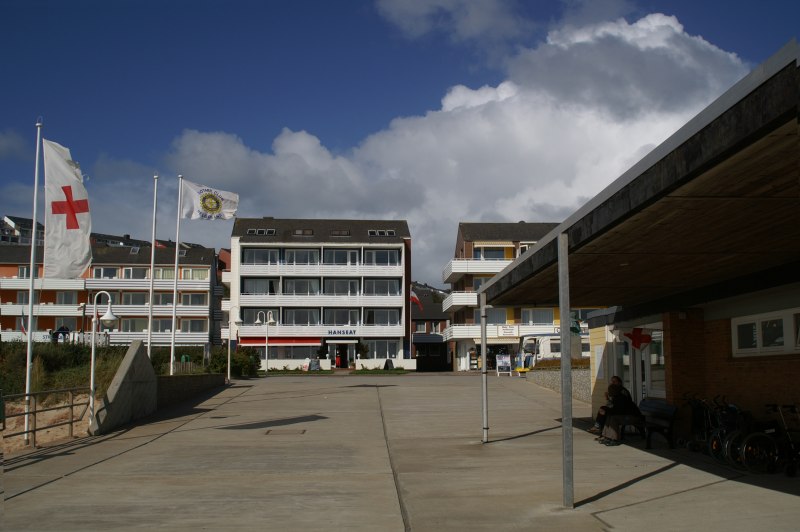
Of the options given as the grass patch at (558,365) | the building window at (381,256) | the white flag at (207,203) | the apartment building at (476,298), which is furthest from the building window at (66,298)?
the grass patch at (558,365)

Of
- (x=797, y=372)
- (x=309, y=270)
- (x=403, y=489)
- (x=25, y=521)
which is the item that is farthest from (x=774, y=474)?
(x=309, y=270)

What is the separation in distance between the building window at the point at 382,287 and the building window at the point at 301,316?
488 cm

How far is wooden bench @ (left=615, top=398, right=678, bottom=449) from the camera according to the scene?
13953 mm

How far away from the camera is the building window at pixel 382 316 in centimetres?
7044

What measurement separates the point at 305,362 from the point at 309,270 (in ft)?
28.6

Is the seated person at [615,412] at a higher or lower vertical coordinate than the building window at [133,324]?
lower

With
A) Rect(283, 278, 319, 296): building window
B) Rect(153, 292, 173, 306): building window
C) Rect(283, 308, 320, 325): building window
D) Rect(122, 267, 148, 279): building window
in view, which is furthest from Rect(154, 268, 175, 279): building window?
Rect(283, 308, 320, 325): building window

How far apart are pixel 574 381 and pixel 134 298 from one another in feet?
179

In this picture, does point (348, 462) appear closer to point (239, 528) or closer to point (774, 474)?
point (239, 528)

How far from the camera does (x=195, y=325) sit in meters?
71.8

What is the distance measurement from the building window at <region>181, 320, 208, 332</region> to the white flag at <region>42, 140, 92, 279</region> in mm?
54669

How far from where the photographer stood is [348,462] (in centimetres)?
1305

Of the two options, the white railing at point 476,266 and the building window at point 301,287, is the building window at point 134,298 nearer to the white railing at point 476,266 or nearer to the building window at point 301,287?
the building window at point 301,287

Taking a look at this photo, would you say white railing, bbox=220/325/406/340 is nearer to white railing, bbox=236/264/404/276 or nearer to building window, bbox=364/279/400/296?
building window, bbox=364/279/400/296
